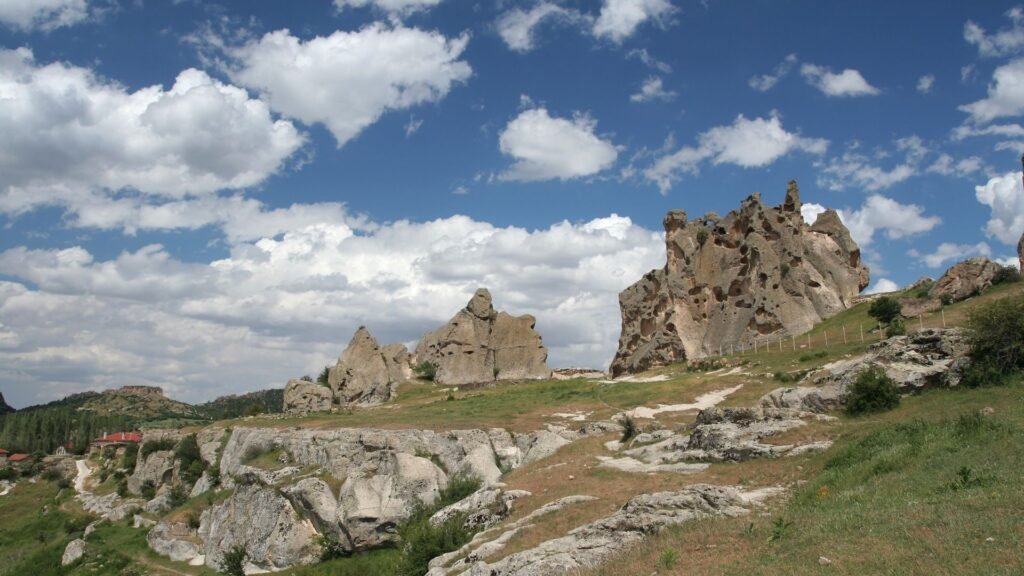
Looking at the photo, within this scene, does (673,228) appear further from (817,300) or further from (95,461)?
(95,461)

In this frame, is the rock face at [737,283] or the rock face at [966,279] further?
the rock face at [737,283]

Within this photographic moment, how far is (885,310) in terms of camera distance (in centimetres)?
5447

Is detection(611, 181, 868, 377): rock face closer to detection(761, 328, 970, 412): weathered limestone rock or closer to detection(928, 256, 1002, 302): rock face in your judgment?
detection(928, 256, 1002, 302): rock face

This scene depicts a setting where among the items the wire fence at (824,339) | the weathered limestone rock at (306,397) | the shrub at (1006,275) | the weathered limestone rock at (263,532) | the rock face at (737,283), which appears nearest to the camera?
the weathered limestone rock at (263,532)

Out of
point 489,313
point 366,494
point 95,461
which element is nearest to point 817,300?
point 489,313

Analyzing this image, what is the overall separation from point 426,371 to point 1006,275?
57360mm

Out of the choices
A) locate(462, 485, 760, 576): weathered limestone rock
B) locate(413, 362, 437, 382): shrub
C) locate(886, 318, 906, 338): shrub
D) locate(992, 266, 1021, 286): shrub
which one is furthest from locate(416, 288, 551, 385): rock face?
locate(462, 485, 760, 576): weathered limestone rock

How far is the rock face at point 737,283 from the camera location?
217ft

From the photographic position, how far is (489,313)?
84.2 m

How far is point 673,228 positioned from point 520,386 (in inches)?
1053

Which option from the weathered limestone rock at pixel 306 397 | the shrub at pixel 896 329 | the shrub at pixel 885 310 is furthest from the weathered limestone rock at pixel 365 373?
the shrub at pixel 896 329

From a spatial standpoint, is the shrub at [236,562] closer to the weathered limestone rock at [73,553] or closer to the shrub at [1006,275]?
the weathered limestone rock at [73,553]

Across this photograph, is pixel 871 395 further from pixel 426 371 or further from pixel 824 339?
pixel 426 371

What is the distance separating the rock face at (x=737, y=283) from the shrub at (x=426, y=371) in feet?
69.0
